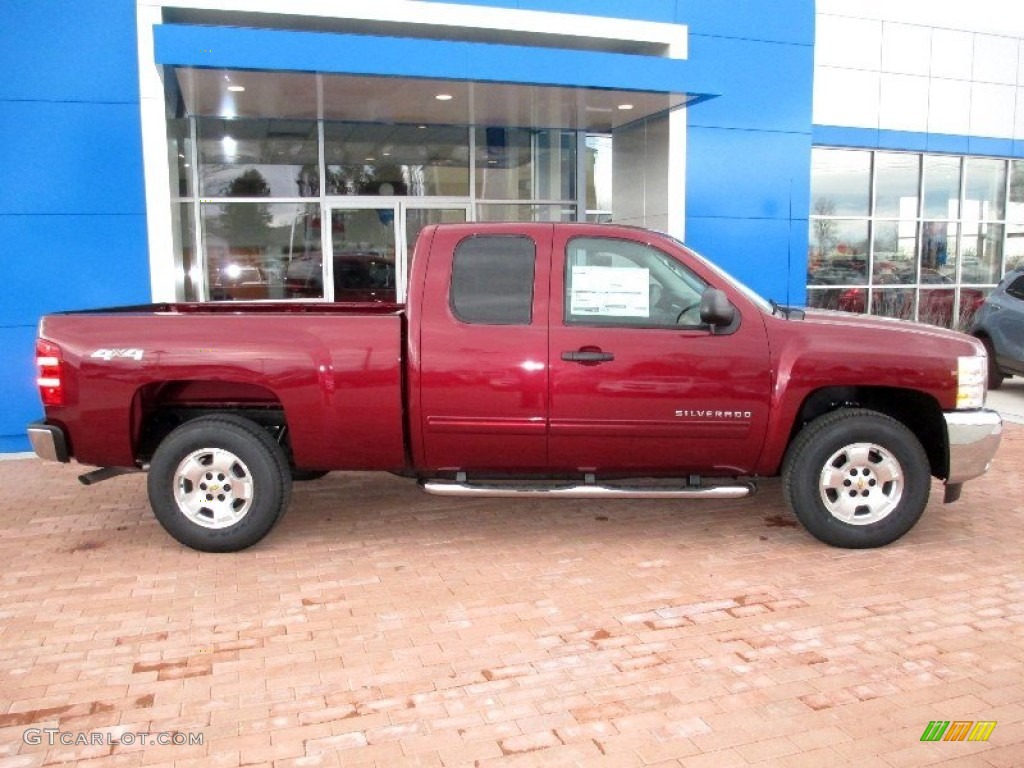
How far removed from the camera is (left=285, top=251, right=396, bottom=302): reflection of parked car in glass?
1151 cm

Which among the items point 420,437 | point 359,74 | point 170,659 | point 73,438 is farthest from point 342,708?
point 359,74

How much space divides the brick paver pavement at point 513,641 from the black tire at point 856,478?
0.19 m

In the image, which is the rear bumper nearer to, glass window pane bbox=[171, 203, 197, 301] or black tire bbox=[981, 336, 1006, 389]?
glass window pane bbox=[171, 203, 197, 301]

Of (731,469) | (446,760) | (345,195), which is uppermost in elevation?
(345,195)

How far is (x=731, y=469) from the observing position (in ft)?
18.1

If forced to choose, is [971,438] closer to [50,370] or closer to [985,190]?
[50,370]

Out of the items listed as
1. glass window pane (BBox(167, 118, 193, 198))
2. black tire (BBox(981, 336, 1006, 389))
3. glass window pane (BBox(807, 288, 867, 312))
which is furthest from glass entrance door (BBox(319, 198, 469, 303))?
glass window pane (BBox(807, 288, 867, 312))

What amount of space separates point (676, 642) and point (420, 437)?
6.58ft

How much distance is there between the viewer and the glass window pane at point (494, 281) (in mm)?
5371

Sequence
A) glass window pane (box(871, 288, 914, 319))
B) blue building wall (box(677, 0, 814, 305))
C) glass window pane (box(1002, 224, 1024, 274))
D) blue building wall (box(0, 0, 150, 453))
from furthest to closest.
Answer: glass window pane (box(1002, 224, 1024, 274))
glass window pane (box(871, 288, 914, 319))
blue building wall (box(677, 0, 814, 305))
blue building wall (box(0, 0, 150, 453))

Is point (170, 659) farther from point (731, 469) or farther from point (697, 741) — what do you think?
point (731, 469)

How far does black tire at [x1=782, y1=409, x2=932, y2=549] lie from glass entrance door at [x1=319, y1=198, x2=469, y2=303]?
731 centimetres

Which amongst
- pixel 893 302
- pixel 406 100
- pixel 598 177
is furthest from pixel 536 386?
pixel 893 302

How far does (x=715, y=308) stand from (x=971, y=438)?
1815mm
